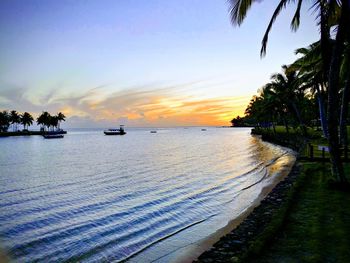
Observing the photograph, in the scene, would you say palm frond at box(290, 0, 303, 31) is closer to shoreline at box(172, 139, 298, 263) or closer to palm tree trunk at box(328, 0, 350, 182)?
palm tree trunk at box(328, 0, 350, 182)

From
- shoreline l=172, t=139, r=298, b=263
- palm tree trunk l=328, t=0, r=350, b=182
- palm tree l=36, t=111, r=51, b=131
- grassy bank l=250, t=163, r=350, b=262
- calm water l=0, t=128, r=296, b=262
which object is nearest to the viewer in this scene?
grassy bank l=250, t=163, r=350, b=262

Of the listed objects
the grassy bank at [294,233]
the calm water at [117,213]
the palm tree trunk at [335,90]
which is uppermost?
the palm tree trunk at [335,90]

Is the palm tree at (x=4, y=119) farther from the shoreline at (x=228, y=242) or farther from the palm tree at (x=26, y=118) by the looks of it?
the shoreline at (x=228, y=242)

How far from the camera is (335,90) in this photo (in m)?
11.1

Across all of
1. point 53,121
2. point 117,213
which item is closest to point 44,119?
point 53,121

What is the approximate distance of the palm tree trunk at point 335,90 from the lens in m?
10.4

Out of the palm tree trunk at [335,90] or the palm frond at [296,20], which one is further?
Result: the palm frond at [296,20]

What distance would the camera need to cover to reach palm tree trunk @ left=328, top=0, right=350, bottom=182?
10430mm

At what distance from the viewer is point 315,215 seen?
9.22 m

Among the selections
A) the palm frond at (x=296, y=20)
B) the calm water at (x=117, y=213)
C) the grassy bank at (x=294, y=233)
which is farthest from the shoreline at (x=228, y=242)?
the palm frond at (x=296, y=20)

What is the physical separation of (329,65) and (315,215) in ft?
20.1

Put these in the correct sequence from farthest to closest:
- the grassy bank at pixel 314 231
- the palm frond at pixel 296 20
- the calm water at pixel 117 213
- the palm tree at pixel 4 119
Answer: the palm tree at pixel 4 119, the palm frond at pixel 296 20, the calm water at pixel 117 213, the grassy bank at pixel 314 231

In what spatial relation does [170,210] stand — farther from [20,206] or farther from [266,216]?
[20,206]

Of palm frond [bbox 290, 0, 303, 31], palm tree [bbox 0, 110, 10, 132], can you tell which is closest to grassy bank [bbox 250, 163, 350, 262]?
palm frond [bbox 290, 0, 303, 31]
